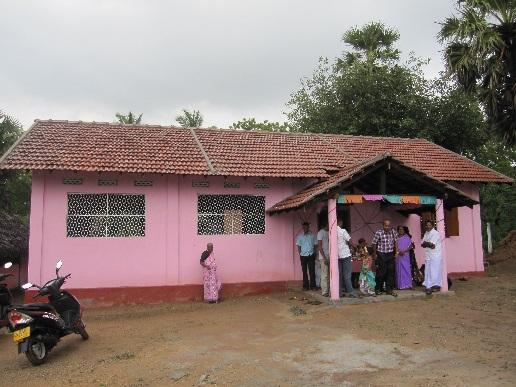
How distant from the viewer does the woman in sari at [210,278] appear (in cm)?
1071

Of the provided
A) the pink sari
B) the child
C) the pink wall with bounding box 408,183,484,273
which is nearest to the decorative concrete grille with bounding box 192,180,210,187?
the pink sari

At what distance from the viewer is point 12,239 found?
1470 cm

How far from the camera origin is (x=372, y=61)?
23500 millimetres

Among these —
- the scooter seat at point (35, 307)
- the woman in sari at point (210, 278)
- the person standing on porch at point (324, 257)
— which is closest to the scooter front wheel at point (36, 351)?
the scooter seat at point (35, 307)

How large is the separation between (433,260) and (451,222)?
3.58 m

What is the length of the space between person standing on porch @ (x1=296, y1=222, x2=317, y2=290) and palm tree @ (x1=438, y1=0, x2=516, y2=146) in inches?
202

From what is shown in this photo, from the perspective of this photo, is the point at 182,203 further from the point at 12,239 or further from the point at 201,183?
the point at 12,239

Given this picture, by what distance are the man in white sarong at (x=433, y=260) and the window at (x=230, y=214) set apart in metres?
3.87

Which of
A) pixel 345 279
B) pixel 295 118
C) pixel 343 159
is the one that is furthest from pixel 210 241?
pixel 295 118

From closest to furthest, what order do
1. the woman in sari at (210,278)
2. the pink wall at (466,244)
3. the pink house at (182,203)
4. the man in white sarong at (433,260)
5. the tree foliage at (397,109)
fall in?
the pink house at (182,203) < the man in white sarong at (433,260) < the woman in sari at (210,278) < the pink wall at (466,244) < the tree foliage at (397,109)

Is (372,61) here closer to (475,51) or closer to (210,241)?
(475,51)

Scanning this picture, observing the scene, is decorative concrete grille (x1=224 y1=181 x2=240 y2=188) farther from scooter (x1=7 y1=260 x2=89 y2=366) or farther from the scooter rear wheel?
scooter (x1=7 y1=260 x2=89 y2=366)

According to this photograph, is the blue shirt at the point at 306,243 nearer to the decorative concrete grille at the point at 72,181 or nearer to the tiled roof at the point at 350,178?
the tiled roof at the point at 350,178

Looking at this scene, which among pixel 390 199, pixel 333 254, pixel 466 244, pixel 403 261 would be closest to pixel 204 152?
pixel 333 254
